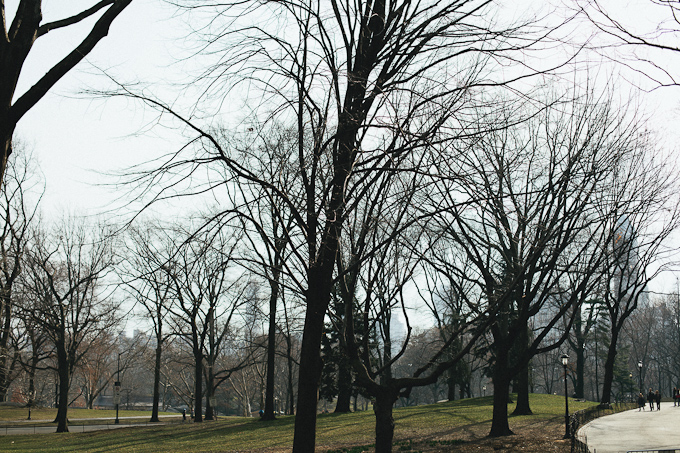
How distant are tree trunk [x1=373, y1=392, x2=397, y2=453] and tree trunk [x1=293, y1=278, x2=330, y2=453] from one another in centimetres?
287

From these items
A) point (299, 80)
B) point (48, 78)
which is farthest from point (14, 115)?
point (299, 80)

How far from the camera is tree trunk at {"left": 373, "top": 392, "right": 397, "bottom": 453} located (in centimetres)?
1085

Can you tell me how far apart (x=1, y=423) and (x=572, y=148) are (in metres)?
35.6

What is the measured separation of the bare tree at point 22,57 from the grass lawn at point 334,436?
43.7 ft

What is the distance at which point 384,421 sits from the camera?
11.0m

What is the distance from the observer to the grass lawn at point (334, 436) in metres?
16.9

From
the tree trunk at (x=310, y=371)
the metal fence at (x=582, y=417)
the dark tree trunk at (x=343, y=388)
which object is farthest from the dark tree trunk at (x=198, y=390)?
the tree trunk at (x=310, y=371)

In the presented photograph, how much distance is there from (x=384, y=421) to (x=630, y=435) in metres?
13.4

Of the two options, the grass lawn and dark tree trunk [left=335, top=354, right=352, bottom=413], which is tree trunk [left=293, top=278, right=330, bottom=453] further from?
dark tree trunk [left=335, top=354, right=352, bottom=413]

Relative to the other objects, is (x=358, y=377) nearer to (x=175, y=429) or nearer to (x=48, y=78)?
(x=48, y=78)

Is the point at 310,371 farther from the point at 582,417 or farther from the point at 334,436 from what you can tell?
the point at 582,417

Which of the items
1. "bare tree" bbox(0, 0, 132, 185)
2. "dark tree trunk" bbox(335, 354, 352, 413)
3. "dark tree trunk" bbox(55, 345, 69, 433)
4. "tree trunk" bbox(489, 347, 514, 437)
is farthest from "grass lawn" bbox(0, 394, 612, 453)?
"bare tree" bbox(0, 0, 132, 185)

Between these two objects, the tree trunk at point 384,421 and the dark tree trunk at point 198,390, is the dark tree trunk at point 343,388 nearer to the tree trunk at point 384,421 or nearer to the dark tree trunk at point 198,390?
the dark tree trunk at point 198,390

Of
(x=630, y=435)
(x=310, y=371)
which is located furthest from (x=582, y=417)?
(x=310, y=371)
